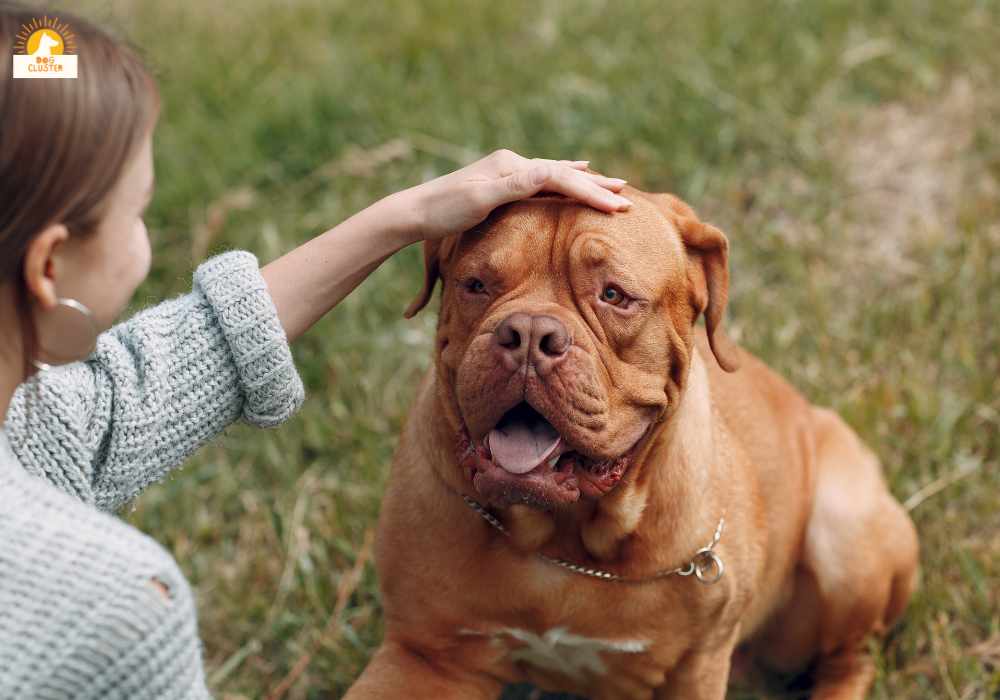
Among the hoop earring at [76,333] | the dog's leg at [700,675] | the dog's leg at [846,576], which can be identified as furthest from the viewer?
the dog's leg at [846,576]

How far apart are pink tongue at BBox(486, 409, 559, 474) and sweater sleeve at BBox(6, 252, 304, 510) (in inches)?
21.1

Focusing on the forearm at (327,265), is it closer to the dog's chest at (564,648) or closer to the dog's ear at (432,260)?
the dog's ear at (432,260)

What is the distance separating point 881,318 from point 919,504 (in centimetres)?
87

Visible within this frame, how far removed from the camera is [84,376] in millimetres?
2703

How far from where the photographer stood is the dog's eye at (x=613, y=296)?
2.68 meters

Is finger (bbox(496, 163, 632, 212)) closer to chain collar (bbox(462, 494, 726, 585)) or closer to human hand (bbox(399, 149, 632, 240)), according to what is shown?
human hand (bbox(399, 149, 632, 240))

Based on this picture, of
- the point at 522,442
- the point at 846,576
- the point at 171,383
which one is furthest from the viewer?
the point at 846,576

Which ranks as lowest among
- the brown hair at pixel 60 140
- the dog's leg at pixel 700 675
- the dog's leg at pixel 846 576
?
the dog's leg at pixel 846 576

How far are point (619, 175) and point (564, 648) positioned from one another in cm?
262

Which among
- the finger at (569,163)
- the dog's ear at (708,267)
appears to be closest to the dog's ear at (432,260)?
the finger at (569,163)

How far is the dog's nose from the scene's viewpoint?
99.1 inches

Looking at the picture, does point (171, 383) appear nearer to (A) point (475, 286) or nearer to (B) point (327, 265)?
(B) point (327, 265)

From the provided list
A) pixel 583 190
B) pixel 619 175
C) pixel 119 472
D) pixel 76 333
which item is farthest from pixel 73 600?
pixel 619 175

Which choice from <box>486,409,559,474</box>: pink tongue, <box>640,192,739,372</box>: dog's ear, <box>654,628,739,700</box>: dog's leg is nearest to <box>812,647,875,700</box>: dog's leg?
<box>654,628,739,700</box>: dog's leg
